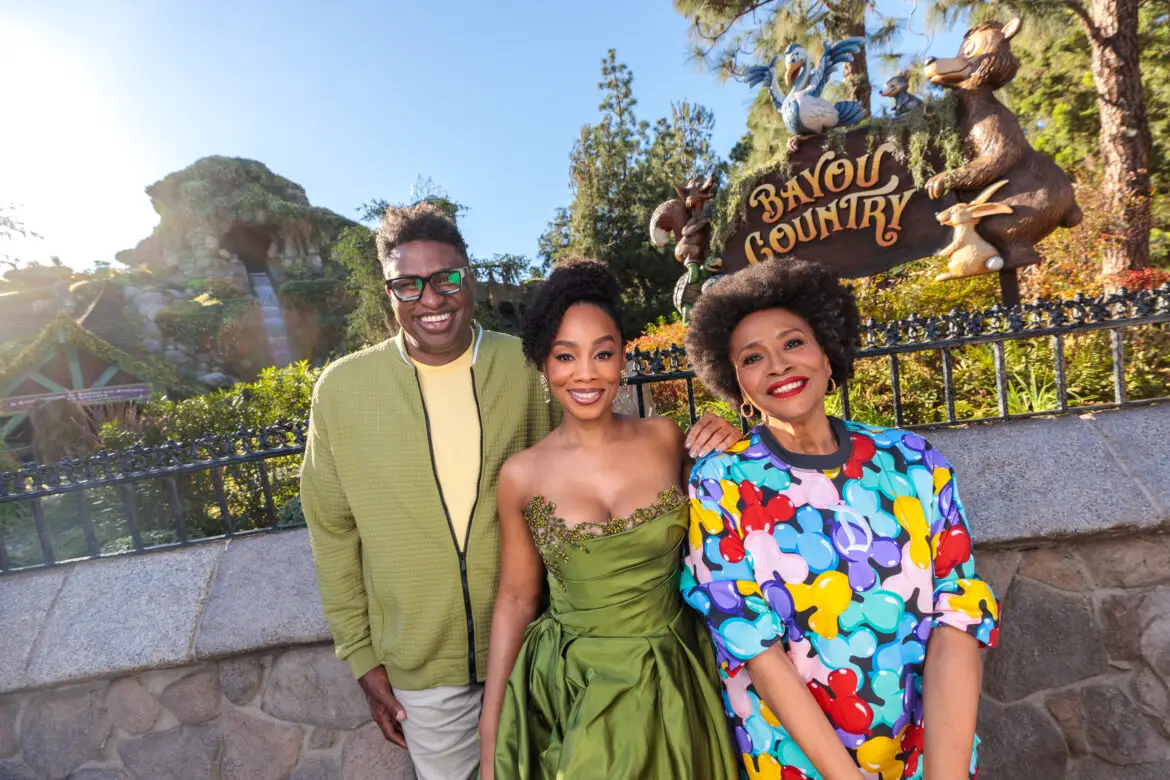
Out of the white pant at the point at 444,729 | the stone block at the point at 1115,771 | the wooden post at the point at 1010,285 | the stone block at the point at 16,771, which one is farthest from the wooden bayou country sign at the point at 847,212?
the stone block at the point at 16,771

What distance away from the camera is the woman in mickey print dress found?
1.30 metres

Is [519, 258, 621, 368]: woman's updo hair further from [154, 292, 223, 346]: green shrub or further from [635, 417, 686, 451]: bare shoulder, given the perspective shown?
[154, 292, 223, 346]: green shrub

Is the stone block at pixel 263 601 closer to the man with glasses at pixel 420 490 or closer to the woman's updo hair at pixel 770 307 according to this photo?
the man with glasses at pixel 420 490

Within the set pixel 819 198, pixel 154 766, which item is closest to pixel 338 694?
pixel 154 766

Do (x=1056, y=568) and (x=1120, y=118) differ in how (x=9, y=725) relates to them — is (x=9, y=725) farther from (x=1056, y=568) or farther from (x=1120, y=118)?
(x=1120, y=118)

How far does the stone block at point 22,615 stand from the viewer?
92.1 inches

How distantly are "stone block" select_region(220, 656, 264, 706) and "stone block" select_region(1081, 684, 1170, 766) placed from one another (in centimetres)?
324

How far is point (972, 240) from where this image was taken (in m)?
3.33

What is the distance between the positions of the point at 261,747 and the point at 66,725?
839 millimetres

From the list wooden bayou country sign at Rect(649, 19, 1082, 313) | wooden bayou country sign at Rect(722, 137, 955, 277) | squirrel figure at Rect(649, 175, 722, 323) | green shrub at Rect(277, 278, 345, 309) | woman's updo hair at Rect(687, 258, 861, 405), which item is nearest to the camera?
woman's updo hair at Rect(687, 258, 861, 405)

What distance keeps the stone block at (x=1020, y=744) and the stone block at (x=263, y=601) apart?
259cm

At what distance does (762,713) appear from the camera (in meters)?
1.40

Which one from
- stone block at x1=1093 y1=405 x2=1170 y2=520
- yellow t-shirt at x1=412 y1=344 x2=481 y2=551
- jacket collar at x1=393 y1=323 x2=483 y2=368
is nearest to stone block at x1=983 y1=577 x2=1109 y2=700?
stone block at x1=1093 y1=405 x2=1170 y2=520

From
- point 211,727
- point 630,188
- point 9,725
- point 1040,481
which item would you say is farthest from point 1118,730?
point 630,188
